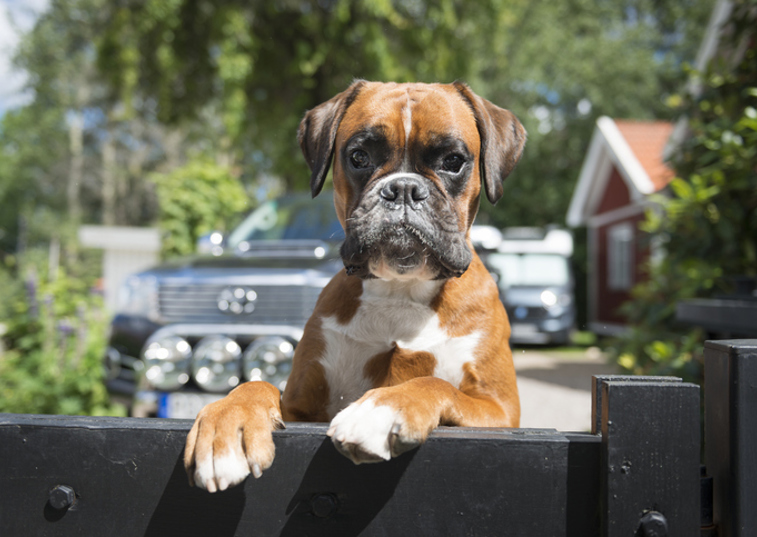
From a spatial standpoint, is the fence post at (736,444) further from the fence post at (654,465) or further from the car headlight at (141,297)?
the car headlight at (141,297)

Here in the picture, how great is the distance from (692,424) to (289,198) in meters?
4.15

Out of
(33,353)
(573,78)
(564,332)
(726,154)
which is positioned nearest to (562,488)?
(726,154)

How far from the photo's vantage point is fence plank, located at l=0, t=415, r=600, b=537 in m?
1.08

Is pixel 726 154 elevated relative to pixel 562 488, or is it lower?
elevated

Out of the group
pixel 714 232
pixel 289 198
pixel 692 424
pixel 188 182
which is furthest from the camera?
pixel 188 182

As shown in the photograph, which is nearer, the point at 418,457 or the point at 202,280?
the point at 418,457

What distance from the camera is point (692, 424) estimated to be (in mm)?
1019

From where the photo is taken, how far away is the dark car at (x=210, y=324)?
12.1 ft

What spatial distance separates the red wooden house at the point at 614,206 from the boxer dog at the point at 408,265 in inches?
562

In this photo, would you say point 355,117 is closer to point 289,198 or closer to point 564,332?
point 289,198

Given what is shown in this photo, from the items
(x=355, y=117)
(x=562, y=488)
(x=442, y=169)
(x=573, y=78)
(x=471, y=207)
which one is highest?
(x=573, y=78)

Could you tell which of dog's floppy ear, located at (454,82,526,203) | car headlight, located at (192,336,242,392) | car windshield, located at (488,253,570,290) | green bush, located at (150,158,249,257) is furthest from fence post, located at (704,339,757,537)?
car windshield, located at (488,253,570,290)

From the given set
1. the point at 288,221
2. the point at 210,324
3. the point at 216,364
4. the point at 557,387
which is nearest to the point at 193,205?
the point at 288,221

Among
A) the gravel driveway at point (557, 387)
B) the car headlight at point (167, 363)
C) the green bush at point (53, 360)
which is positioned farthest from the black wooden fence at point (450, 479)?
the green bush at point (53, 360)
